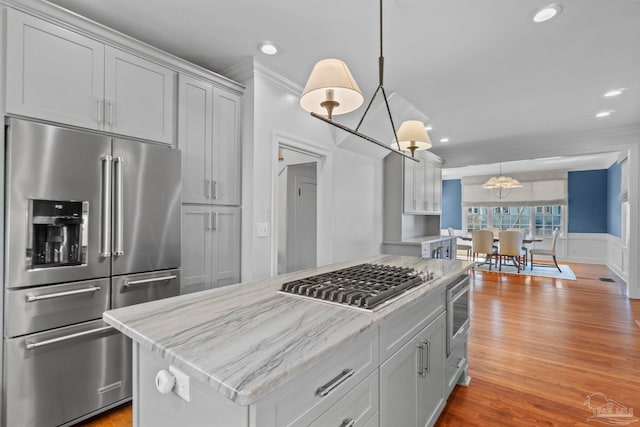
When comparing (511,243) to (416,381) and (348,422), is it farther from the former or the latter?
(348,422)

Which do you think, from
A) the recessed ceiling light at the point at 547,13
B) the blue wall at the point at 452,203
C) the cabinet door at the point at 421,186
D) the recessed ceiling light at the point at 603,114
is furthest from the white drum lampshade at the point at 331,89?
the blue wall at the point at 452,203

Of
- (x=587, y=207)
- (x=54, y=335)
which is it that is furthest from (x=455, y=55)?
(x=587, y=207)

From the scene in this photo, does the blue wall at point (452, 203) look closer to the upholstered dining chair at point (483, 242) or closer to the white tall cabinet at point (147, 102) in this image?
the upholstered dining chair at point (483, 242)

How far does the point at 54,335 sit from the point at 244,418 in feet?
5.41

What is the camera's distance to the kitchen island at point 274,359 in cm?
81

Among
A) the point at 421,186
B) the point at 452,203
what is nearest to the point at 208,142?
the point at 421,186

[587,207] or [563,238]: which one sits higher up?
[587,207]

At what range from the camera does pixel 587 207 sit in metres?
8.40

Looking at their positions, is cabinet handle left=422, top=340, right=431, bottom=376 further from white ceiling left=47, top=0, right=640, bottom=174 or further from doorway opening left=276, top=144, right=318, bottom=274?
doorway opening left=276, top=144, right=318, bottom=274

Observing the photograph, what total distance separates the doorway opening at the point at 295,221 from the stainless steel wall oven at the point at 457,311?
2638mm

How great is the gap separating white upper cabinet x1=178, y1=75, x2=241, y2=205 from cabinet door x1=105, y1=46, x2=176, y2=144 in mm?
99

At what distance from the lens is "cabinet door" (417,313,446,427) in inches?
Result: 64.7

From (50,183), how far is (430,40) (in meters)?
2.67

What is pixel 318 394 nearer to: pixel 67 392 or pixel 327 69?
pixel 327 69
